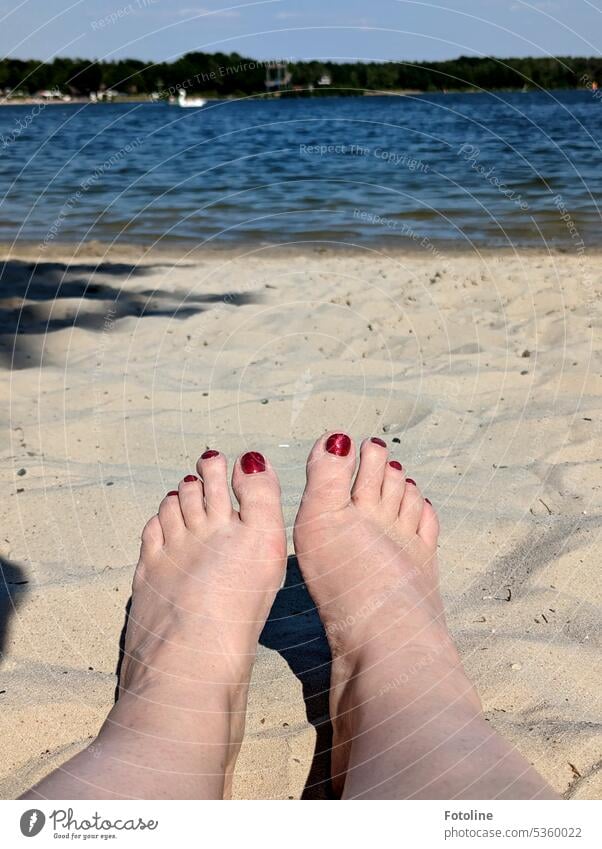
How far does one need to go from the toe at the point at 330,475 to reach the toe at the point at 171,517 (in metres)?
0.32

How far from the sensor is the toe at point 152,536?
7.03 ft

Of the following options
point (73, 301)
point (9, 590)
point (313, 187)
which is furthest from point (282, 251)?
point (9, 590)

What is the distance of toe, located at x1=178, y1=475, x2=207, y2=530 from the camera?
2148 millimetres

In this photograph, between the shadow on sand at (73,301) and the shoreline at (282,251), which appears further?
the shoreline at (282,251)

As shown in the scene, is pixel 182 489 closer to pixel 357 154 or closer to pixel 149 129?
pixel 357 154

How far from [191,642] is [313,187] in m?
6.97

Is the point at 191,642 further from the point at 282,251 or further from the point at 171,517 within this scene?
the point at 282,251

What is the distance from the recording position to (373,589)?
1973 millimetres

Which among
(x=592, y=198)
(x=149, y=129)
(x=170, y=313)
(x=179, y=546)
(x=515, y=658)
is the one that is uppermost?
(x=149, y=129)

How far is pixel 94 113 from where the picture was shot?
1983 centimetres

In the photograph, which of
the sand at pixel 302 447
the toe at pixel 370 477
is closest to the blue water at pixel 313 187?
the sand at pixel 302 447

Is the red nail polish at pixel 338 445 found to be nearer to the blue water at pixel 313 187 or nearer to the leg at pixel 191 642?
the leg at pixel 191 642
